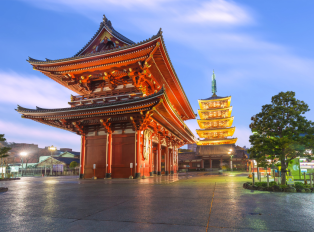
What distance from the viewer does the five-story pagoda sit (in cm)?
5858

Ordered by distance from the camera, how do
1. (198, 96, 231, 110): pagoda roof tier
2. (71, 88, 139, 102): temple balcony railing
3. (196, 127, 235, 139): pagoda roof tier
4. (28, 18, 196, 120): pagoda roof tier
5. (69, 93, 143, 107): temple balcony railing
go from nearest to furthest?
1. (28, 18, 196, 120): pagoda roof tier
2. (69, 93, 143, 107): temple balcony railing
3. (71, 88, 139, 102): temple balcony railing
4. (196, 127, 235, 139): pagoda roof tier
5. (198, 96, 231, 110): pagoda roof tier

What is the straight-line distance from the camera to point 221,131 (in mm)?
58969

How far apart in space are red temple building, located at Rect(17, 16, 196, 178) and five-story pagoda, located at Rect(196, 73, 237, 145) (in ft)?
122

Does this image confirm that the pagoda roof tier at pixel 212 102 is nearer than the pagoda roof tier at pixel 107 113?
No

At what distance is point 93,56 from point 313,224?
19661 mm

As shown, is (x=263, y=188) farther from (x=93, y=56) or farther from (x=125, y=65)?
(x=93, y=56)

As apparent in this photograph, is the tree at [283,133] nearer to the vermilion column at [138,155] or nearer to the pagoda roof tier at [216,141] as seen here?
the vermilion column at [138,155]

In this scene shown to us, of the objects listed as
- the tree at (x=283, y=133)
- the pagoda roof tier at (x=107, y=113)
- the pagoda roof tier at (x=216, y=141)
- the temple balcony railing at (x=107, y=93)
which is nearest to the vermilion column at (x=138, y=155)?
the pagoda roof tier at (x=107, y=113)

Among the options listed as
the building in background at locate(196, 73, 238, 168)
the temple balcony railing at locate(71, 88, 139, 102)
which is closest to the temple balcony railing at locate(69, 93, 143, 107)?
the temple balcony railing at locate(71, 88, 139, 102)

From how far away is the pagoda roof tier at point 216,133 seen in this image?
5856 centimetres

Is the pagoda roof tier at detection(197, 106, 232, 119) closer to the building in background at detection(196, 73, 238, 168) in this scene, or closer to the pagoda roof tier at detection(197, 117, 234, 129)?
the building in background at detection(196, 73, 238, 168)

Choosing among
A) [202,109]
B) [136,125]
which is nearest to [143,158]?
[136,125]

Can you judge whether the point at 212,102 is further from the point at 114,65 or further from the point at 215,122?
the point at 114,65

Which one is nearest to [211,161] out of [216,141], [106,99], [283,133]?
[216,141]
